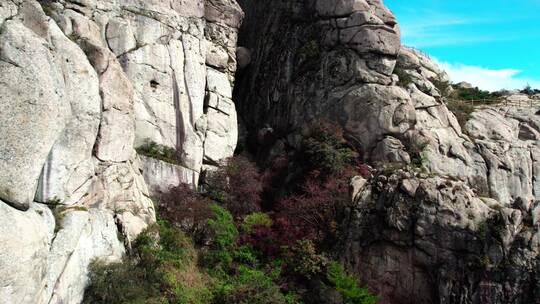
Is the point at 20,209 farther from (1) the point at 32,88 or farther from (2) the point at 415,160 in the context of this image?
(2) the point at 415,160

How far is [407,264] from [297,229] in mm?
5330

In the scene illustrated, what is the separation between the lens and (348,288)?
23.0 meters

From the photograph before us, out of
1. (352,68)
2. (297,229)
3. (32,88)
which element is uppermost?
(352,68)

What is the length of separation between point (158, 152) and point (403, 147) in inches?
528

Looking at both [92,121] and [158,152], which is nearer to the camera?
[92,121]

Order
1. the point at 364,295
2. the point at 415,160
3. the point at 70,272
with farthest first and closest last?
the point at 415,160, the point at 364,295, the point at 70,272

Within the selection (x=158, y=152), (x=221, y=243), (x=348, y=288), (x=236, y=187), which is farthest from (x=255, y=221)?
(x=348, y=288)

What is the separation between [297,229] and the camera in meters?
25.9

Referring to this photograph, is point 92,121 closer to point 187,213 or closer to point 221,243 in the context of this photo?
point 187,213

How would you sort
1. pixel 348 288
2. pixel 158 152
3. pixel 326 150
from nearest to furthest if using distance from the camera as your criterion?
pixel 348 288
pixel 158 152
pixel 326 150

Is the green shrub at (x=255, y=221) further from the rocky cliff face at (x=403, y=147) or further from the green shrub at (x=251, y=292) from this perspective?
the rocky cliff face at (x=403, y=147)

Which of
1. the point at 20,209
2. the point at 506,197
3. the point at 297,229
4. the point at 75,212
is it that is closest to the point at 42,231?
the point at 20,209

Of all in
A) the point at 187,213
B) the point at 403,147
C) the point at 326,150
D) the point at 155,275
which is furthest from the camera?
the point at 403,147

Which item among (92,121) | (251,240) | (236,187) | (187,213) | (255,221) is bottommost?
(251,240)
